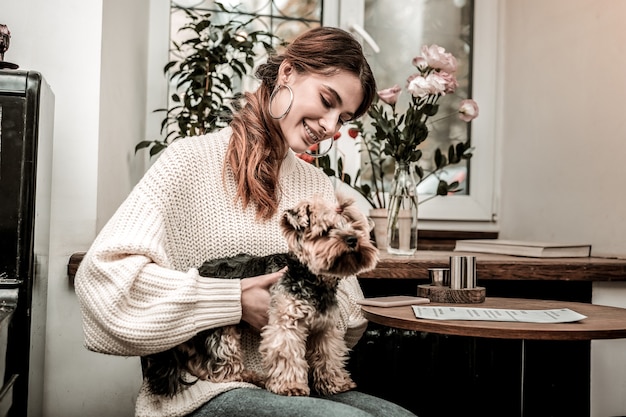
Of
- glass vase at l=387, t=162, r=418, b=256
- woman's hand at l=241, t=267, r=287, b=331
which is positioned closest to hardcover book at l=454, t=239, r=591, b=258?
glass vase at l=387, t=162, r=418, b=256

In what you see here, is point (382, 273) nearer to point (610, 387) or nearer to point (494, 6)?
point (610, 387)

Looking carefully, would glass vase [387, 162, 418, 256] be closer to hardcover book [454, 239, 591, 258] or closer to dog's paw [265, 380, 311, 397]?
hardcover book [454, 239, 591, 258]

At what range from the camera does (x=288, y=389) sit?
1354mm

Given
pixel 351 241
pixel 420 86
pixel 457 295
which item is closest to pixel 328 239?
pixel 351 241

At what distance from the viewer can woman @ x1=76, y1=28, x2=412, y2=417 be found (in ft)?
4.33

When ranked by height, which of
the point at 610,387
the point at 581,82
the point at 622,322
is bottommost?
the point at 610,387

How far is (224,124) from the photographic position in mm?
2541

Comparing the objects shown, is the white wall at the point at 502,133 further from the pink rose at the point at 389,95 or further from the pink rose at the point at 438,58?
the pink rose at the point at 389,95

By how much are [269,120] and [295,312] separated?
542mm

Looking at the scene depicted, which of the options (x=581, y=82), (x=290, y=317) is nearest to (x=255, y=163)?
(x=290, y=317)

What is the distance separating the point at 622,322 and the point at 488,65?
71.7 inches

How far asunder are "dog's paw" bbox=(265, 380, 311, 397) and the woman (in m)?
0.03

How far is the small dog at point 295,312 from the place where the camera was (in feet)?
4.42

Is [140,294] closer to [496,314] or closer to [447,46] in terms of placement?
[496,314]
